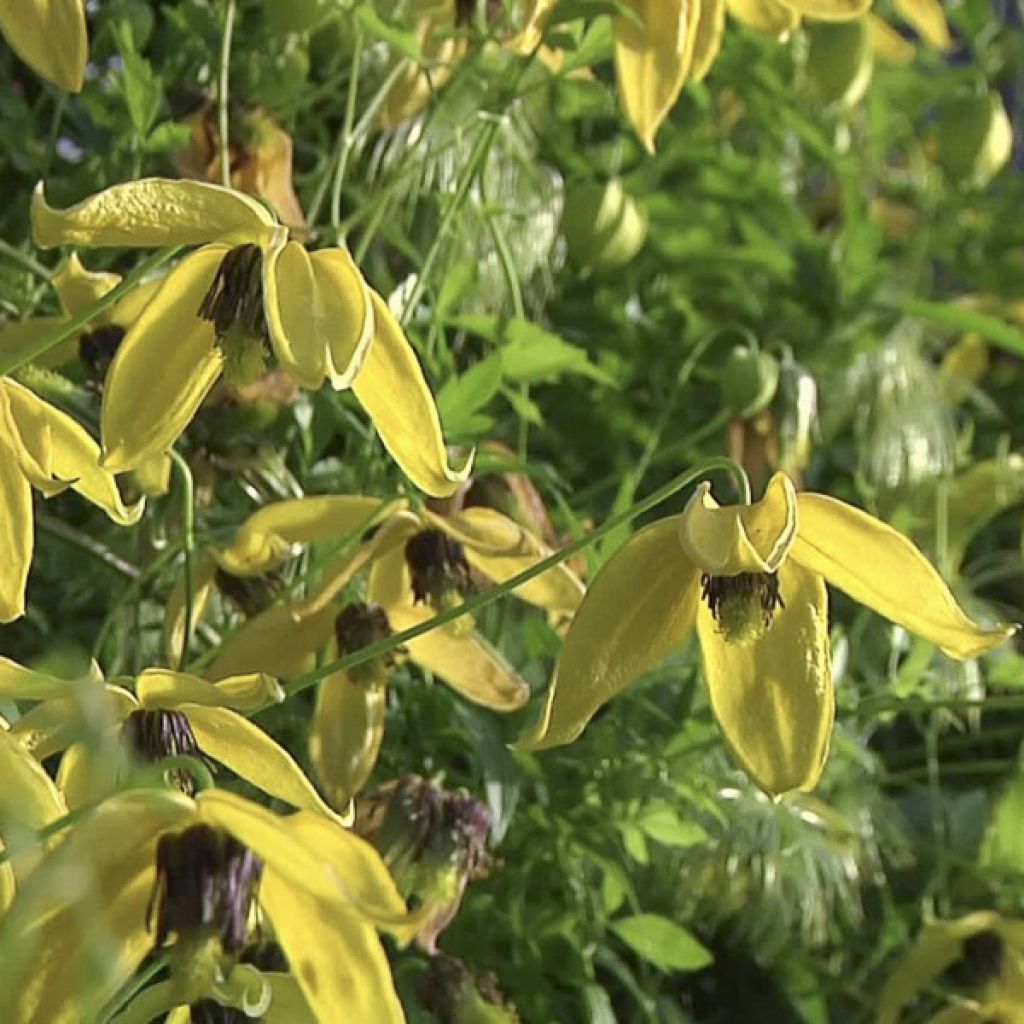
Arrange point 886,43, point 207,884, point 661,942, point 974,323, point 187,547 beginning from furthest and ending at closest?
point 886,43 → point 974,323 → point 661,942 → point 187,547 → point 207,884

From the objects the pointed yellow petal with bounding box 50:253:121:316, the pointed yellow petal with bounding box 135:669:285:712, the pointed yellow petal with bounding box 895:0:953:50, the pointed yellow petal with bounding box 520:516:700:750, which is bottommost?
the pointed yellow petal with bounding box 895:0:953:50

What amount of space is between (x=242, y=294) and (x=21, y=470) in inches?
3.3

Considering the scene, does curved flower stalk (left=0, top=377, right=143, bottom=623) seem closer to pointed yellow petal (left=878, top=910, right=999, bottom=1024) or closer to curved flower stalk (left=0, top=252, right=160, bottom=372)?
curved flower stalk (left=0, top=252, right=160, bottom=372)

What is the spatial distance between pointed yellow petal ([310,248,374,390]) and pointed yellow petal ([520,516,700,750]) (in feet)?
0.36

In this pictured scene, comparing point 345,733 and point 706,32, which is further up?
point 706,32

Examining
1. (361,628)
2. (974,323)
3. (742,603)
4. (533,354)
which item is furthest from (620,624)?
(974,323)

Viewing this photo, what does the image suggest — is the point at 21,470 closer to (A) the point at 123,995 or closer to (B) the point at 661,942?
(A) the point at 123,995

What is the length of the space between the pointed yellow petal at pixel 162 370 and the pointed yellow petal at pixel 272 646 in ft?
0.39

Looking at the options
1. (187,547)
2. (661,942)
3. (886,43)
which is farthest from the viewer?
(886,43)

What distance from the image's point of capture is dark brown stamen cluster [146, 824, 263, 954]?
50cm

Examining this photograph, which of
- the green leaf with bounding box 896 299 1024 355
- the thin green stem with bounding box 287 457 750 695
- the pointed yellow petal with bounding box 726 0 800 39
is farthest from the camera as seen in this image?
the green leaf with bounding box 896 299 1024 355

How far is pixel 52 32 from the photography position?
0.67 metres

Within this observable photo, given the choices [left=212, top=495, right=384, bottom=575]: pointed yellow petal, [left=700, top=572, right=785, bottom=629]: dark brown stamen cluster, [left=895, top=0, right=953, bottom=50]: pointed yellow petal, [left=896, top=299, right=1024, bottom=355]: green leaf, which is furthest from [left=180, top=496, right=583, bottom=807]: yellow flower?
[left=895, top=0, right=953, bottom=50]: pointed yellow petal

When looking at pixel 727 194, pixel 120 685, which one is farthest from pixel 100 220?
pixel 727 194
